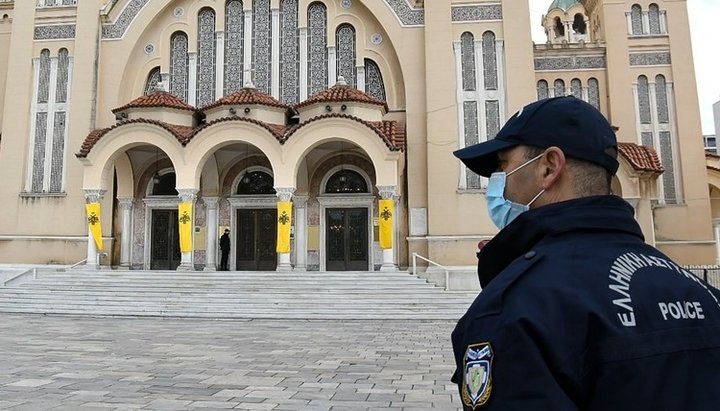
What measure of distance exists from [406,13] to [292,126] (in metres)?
5.45

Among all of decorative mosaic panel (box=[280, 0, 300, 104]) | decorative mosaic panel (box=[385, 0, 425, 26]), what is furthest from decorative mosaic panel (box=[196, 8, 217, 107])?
decorative mosaic panel (box=[385, 0, 425, 26])

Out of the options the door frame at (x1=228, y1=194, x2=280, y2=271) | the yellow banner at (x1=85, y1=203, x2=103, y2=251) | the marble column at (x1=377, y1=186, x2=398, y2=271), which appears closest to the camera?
the marble column at (x1=377, y1=186, x2=398, y2=271)

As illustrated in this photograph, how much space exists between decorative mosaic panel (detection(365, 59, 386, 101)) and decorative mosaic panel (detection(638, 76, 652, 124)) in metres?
9.79

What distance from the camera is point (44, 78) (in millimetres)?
18750

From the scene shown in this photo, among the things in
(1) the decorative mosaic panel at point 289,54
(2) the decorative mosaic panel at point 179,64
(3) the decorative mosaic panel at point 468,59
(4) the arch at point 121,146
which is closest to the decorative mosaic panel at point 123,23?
(2) the decorative mosaic panel at point 179,64

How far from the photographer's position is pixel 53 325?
1138 centimetres

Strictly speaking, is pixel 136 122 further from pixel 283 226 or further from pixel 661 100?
pixel 661 100

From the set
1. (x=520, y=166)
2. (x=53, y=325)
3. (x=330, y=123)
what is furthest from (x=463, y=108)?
(x=520, y=166)

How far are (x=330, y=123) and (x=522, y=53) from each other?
6.32m

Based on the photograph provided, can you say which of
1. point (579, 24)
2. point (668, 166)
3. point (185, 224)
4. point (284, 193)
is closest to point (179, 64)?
point (185, 224)

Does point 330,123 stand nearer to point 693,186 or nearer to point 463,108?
point 463,108

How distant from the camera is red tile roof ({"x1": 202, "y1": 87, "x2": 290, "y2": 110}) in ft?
55.1

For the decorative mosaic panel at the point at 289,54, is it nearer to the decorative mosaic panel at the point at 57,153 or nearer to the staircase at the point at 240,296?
the staircase at the point at 240,296

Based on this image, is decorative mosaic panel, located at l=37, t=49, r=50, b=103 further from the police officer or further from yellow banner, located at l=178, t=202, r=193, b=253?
the police officer
